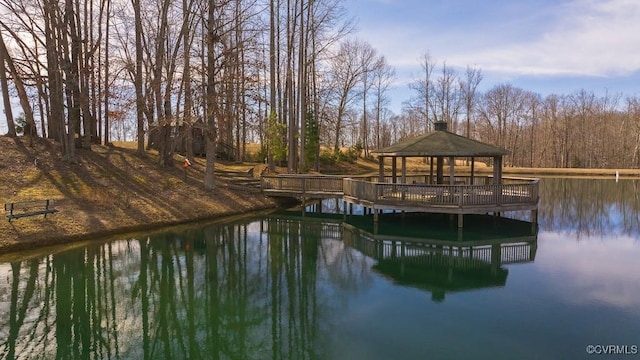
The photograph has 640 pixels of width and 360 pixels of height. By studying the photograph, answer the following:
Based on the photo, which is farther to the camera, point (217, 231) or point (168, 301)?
point (217, 231)

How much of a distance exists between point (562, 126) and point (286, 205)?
59.2m

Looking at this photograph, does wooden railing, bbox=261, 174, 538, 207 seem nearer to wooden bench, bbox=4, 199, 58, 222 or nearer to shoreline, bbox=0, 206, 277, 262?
shoreline, bbox=0, 206, 277, 262

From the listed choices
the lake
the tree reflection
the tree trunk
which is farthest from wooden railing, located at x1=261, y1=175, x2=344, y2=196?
the tree trunk

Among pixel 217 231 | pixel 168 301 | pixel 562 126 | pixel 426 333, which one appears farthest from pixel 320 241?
pixel 562 126

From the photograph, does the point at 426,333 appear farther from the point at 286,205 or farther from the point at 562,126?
the point at 562,126

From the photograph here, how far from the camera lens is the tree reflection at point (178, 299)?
23.7ft

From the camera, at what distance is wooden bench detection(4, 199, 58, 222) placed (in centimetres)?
1393

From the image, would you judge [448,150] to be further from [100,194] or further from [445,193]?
[100,194]

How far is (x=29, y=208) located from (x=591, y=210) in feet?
88.6

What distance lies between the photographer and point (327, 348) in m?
7.14

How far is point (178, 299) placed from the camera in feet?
31.7

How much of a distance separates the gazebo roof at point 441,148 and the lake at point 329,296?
10.9 feet

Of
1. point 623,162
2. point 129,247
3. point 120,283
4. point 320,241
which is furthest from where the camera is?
point 623,162

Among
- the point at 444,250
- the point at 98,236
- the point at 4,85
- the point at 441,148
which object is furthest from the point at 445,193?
the point at 4,85
